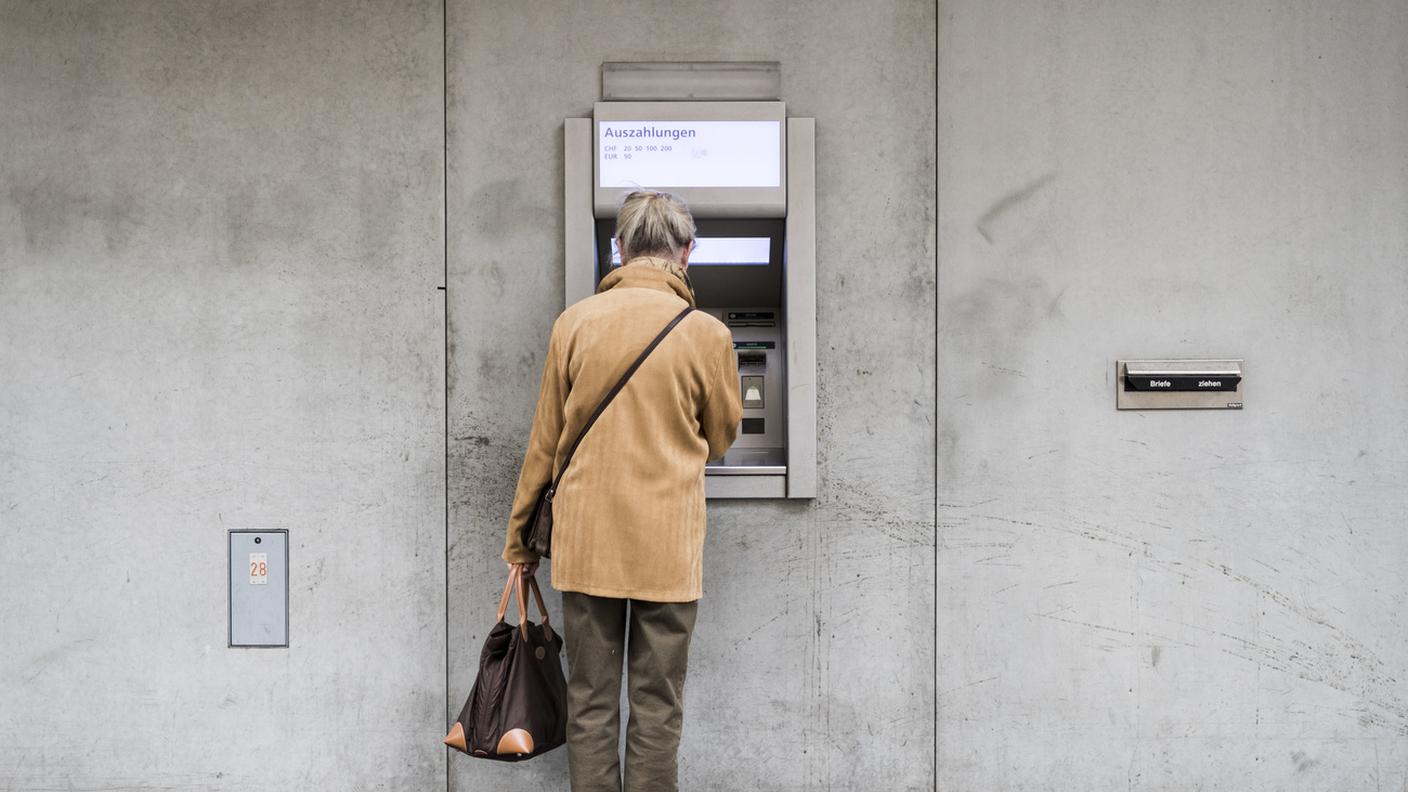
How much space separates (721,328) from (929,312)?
2.97ft

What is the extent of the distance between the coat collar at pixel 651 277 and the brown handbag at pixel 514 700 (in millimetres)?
808

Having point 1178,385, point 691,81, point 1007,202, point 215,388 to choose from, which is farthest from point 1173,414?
point 215,388

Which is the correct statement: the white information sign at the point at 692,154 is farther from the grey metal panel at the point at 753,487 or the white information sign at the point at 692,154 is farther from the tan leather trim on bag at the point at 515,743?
the tan leather trim on bag at the point at 515,743

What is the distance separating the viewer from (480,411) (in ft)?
8.95

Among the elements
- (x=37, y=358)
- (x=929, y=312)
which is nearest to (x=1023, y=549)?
(x=929, y=312)

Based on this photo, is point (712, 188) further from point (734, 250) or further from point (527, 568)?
point (527, 568)

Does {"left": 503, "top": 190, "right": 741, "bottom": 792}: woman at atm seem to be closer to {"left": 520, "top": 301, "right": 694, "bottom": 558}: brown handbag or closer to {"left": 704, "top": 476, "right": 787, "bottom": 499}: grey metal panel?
{"left": 520, "top": 301, "right": 694, "bottom": 558}: brown handbag

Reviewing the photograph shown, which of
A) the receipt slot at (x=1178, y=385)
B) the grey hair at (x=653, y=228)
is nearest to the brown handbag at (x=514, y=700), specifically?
the grey hair at (x=653, y=228)

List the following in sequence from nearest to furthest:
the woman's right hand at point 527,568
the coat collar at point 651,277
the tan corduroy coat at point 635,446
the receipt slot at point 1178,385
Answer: the tan corduroy coat at point 635,446 < the coat collar at point 651,277 < the woman's right hand at point 527,568 < the receipt slot at point 1178,385

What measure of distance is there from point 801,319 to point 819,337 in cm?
11

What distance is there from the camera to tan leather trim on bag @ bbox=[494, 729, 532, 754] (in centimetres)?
217

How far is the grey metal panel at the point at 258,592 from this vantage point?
2725 mm

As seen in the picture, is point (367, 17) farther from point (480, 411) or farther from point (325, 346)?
point (480, 411)

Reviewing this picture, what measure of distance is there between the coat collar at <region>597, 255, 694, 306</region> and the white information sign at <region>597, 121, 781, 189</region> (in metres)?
0.53
